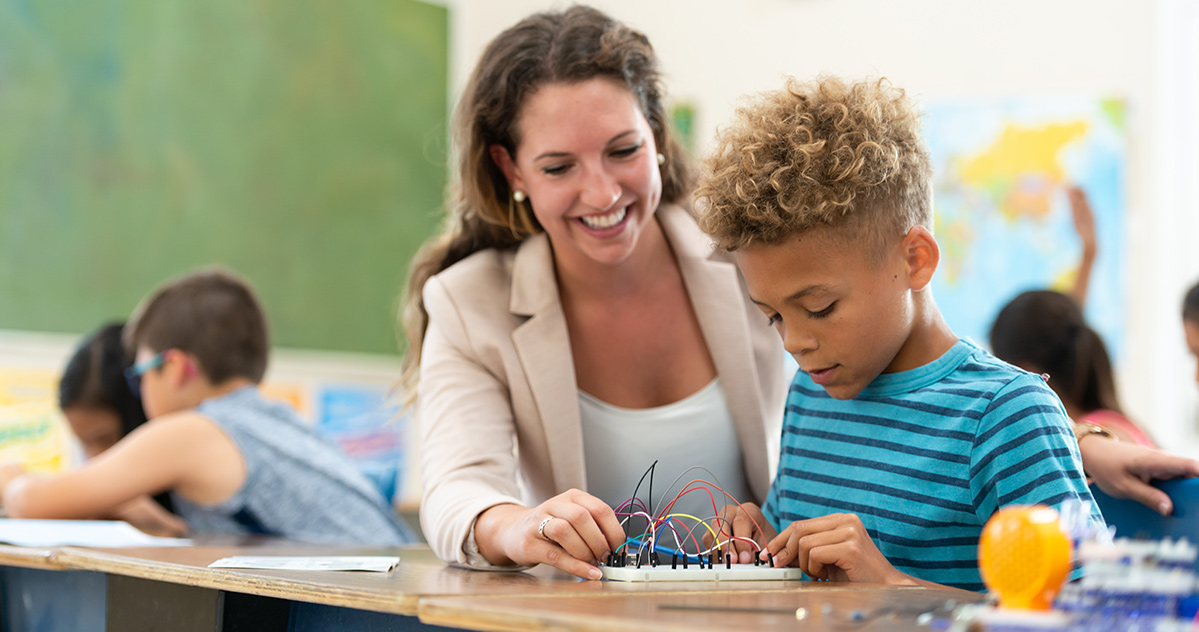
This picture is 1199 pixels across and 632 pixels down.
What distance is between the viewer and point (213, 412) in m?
2.32

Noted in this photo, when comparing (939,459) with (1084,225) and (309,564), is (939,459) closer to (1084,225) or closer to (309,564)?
(309,564)

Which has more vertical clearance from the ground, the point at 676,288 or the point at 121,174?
the point at 121,174

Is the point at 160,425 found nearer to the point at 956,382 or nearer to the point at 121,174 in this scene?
the point at 956,382

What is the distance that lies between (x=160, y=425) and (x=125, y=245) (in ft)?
6.86

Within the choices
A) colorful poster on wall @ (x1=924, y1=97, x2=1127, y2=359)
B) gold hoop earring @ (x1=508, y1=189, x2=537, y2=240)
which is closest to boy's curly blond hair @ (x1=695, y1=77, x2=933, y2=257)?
gold hoop earring @ (x1=508, y1=189, x2=537, y2=240)

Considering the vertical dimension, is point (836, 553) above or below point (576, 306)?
below

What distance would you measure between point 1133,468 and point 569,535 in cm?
66

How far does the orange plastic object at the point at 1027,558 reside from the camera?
691mm

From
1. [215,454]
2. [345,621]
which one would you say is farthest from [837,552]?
[215,454]

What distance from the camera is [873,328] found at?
1.16 m

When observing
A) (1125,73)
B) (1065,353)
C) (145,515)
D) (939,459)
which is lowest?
(145,515)

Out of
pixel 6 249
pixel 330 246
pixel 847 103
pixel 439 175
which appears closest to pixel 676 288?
pixel 847 103

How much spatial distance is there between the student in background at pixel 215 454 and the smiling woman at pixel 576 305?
0.67 meters

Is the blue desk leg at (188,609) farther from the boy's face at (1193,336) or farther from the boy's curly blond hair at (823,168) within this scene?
the boy's face at (1193,336)
